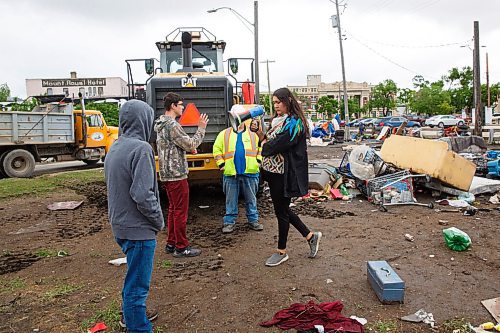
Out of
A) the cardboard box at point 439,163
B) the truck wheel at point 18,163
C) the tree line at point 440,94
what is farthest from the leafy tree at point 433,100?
the truck wheel at point 18,163

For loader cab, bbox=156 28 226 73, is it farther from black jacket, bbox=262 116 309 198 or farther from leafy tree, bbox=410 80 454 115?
leafy tree, bbox=410 80 454 115

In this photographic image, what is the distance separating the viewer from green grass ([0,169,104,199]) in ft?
35.8

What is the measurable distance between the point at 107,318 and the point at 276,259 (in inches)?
76.9

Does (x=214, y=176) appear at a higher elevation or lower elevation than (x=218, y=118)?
lower

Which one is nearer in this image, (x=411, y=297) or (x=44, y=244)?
(x=411, y=297)

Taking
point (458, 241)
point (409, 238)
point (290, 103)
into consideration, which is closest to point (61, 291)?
point (290, 103)

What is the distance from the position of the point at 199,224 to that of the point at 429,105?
59083 millimetres

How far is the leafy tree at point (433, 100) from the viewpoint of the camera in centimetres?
5809

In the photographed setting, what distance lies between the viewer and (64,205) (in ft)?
29.3

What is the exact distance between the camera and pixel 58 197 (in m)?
10.2

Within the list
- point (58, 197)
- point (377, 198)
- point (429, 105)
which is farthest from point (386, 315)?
point (429, 105)

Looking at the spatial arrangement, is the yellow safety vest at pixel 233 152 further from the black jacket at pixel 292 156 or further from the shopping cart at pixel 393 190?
the shopping cart at pixel 393 190

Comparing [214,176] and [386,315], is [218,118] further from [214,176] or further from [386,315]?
[386,315]

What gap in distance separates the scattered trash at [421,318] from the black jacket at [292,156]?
1.64m
